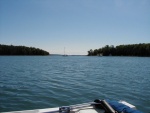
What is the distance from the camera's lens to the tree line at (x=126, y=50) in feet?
475

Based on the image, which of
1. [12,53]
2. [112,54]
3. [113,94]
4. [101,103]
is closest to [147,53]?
[112,54]

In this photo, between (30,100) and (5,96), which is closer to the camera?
(30,100)

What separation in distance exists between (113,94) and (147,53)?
138909 mm

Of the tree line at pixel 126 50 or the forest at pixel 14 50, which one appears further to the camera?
the forest at pixel 14 50

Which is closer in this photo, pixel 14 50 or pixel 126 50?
pixel 126 50

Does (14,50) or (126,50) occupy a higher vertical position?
(14,50)

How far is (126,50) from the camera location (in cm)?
A: 16300

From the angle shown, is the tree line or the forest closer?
the tree line

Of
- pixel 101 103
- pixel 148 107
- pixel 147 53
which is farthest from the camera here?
pixel 147 53

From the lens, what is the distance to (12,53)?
173m

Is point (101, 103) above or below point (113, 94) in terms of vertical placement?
above

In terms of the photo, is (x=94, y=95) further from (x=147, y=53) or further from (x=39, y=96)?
(x=147, y=53)

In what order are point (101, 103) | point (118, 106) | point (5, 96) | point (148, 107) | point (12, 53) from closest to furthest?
1. point (118, 106)
2. point (101, 103)
3. point (148, 107)
4. point (5, 96)
5. point (12, 53)

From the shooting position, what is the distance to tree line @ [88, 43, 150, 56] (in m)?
145
